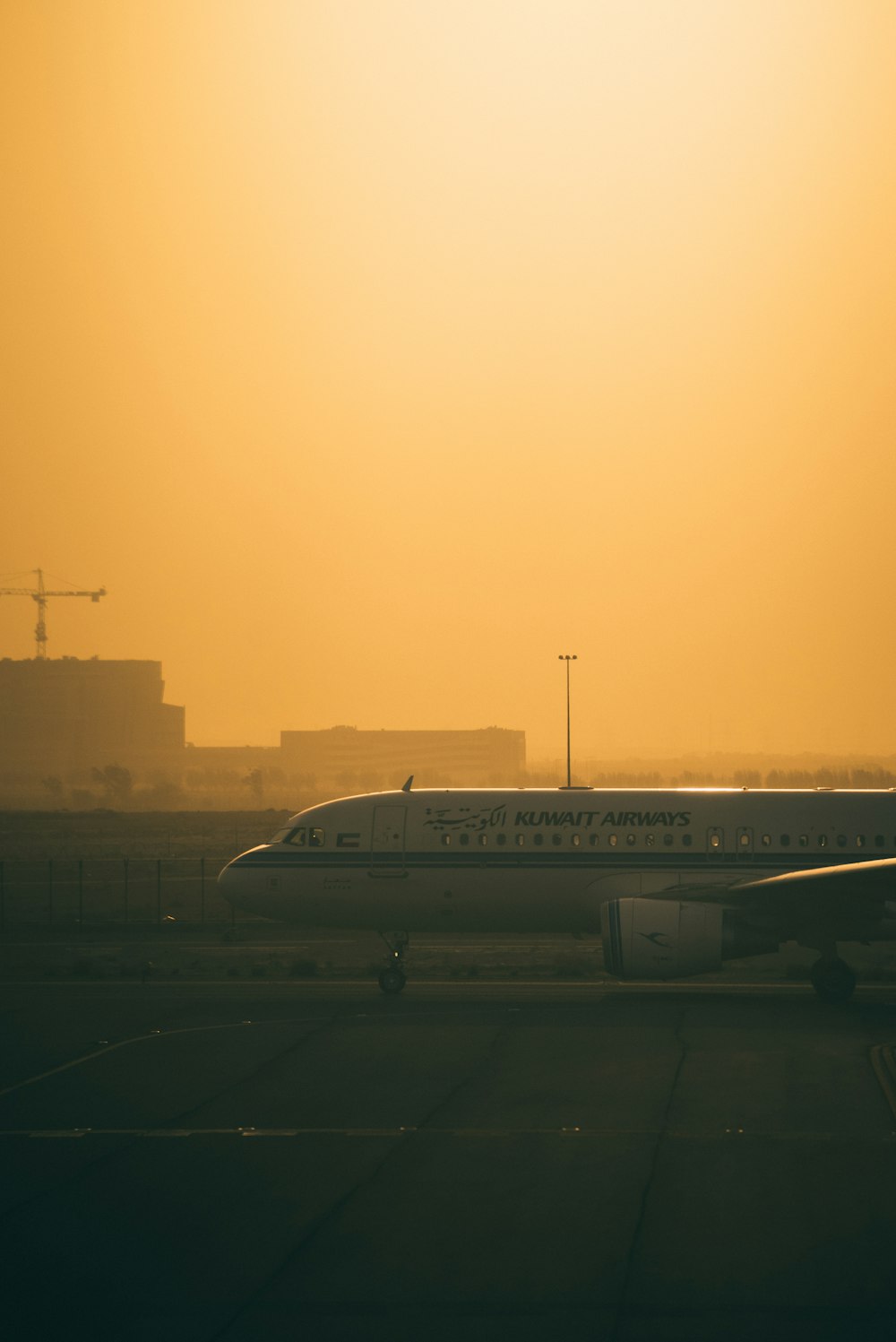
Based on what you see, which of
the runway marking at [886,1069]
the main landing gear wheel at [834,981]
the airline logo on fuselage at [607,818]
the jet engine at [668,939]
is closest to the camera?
the runway marking at [886,1069]

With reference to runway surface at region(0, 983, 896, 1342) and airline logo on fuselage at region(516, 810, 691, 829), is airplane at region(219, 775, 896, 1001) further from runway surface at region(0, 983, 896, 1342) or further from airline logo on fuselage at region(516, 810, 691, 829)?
runway surface at region(0, 983, 896, 1342)

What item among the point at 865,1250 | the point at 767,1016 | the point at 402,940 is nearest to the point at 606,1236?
the point at 865,1250

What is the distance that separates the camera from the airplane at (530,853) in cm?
2673

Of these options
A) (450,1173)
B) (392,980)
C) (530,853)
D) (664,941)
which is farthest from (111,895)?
(450,1173)

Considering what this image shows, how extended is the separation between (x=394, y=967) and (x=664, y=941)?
5.43 meters

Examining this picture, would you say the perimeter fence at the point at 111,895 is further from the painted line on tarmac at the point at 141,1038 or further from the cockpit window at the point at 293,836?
the painted line on tarmac at the point at 141,1038

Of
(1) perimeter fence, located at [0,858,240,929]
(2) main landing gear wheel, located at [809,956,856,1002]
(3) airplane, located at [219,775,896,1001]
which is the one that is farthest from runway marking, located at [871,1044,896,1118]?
(1) perimeter fence, located at [0,858,240,929]

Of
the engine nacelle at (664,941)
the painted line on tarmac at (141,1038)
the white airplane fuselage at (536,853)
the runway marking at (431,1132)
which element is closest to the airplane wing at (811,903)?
the engine nacelle at (664,941)

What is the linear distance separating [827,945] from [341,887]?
9367mm

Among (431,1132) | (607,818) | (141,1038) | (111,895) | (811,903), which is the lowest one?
(111,895)

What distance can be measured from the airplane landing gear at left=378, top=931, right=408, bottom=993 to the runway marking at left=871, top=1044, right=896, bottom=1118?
30.2 ft

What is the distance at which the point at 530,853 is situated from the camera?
27078 millimetres

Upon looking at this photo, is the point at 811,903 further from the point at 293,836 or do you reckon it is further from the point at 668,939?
the point at 293,836

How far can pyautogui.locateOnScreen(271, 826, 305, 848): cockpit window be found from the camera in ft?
91.4
